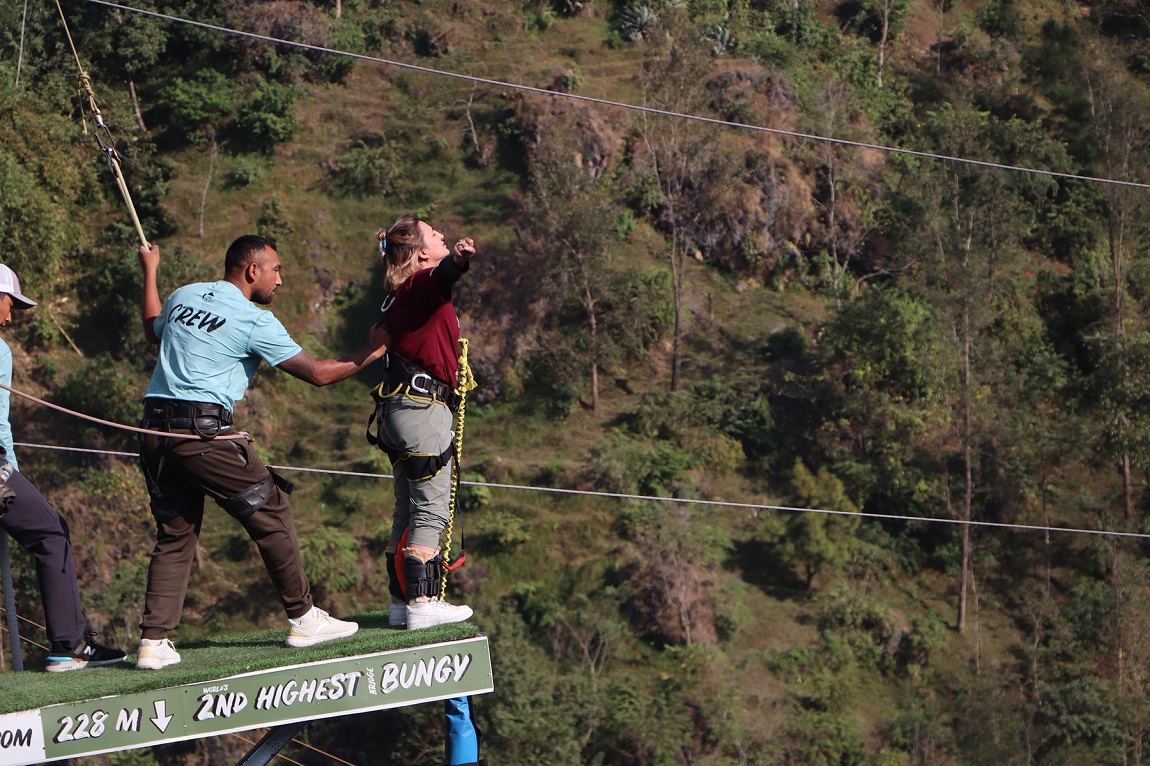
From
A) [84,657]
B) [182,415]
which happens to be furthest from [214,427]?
[84,657]

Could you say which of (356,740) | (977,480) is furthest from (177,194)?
(977,480)

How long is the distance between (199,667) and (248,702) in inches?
14.3

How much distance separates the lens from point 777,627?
26531 millimetres

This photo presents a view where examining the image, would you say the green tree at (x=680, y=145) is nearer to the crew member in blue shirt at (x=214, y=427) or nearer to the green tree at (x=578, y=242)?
the green tree at (x=578, y=242)

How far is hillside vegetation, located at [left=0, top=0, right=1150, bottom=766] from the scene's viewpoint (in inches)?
1000

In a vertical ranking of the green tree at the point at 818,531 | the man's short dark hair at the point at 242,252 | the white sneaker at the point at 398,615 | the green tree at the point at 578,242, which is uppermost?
the man's short dark hair at the point at 242,252

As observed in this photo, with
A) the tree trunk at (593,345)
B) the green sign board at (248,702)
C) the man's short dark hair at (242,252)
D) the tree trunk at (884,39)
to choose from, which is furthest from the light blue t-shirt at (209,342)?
the tree trunk at (884,39)

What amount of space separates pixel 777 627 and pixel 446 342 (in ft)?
69.4

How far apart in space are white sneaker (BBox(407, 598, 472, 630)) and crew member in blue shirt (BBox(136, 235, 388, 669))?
0.37m

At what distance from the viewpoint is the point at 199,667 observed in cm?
598

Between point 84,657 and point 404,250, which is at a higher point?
point 404,250

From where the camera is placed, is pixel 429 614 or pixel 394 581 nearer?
pixel 429 614

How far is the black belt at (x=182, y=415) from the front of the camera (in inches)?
239

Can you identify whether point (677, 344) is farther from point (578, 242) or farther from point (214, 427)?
point (214, 427)
